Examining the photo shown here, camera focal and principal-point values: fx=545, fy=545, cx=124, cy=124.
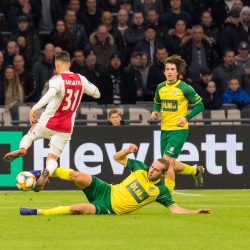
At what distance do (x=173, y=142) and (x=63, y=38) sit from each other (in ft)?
21.8

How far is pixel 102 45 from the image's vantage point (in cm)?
1370

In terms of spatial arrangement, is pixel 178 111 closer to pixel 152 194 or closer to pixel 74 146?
pixel 152 194

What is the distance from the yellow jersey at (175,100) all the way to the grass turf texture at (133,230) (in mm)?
1299

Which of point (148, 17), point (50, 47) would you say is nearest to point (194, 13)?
point (148, 17)

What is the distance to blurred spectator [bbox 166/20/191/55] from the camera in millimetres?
13766

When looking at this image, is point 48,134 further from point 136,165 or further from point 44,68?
point 44,68

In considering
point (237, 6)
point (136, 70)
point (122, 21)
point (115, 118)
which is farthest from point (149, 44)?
point (115, 118)

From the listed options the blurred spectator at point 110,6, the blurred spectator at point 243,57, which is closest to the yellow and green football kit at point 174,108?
the blurred spectator at point 243,57

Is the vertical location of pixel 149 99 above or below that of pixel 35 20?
below

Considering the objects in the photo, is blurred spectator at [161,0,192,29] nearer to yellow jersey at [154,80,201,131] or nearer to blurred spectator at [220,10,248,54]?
blurred spectator at [220,10,248,54]

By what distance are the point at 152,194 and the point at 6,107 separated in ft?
21.6

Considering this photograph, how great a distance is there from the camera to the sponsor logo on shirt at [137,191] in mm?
6430

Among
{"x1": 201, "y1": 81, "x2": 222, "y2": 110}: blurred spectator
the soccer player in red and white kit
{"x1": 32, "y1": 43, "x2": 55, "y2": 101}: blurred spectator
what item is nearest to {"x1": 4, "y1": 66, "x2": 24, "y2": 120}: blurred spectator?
{"x1": 32, "y1": 43, "x2": 55, "y2": 101}: blurred spectator

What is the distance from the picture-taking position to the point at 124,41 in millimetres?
14078
